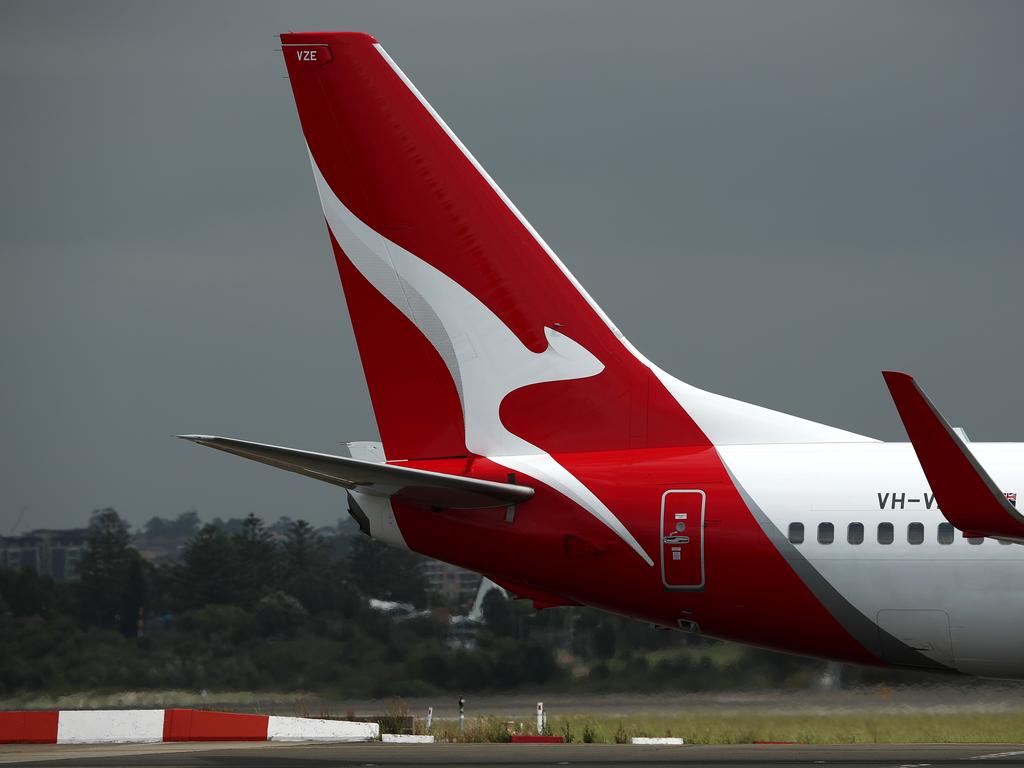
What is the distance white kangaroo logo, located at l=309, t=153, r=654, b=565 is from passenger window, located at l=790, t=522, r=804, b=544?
324cm

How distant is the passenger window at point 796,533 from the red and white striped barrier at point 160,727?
37.2 feet

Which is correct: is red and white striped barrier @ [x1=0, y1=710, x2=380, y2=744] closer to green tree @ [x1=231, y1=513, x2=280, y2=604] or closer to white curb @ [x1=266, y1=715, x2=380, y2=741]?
white curb @ [x1=266, y1=715, x2=380, y2=741]

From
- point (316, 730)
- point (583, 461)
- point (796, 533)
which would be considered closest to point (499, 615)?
point (316, 730)

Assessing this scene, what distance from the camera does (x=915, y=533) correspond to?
723 inches

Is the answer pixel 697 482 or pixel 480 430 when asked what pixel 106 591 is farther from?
pixel 697 482

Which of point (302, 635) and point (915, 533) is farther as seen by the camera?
point (302, 635)

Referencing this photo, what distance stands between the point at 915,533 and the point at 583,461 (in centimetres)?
404

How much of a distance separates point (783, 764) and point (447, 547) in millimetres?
4719

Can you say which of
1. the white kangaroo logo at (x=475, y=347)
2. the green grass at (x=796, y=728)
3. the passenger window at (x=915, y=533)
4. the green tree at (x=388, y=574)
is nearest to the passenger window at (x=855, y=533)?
the passenger window at (x=915, y=533)

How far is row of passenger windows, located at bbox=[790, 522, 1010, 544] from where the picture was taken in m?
18.2

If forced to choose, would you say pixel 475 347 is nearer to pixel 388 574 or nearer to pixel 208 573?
pixel 388 574

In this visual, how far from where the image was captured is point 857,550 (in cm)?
1848

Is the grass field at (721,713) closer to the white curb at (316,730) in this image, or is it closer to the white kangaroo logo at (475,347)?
the white curb at (316,730)

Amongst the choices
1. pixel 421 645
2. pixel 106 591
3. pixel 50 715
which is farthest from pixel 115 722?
pixel 106 591
